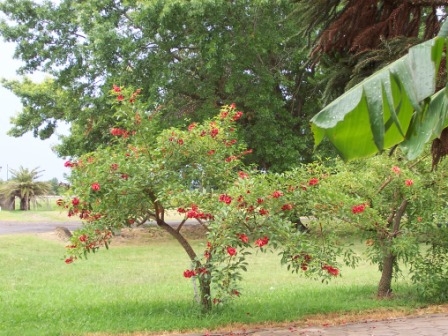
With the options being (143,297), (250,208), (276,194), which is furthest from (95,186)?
(143,297)

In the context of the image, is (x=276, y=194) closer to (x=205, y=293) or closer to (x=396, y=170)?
(x=205, y=293)

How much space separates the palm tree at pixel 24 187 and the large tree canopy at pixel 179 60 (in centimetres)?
1862

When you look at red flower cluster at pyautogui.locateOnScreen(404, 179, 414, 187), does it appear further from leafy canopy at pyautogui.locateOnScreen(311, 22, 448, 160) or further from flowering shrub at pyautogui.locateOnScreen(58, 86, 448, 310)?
leafy canopy at pyautogui.locateOnScreen(311, 22, 448, 160)

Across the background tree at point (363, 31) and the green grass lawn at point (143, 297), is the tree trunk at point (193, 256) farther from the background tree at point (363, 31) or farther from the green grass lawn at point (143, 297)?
the background tree at point (363, 31)

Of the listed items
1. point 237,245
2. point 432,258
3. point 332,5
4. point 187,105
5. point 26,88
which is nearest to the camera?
point 237,245

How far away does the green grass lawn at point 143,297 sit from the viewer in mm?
6887

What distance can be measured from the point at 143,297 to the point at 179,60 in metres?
10.6

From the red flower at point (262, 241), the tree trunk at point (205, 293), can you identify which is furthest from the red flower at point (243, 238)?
the tree trunk at point (205, 293)

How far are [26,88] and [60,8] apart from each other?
12.7 ft

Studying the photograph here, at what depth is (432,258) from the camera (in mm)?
7953

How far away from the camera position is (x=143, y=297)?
8867mm

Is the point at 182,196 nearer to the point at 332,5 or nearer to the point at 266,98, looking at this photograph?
the point at 332,5

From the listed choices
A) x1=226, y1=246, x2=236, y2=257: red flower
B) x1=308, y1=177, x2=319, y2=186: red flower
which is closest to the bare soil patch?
x1=308, y1=177, x2=319, y2=186: red flower

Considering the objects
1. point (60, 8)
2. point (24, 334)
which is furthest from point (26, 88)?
point (24, 334)
